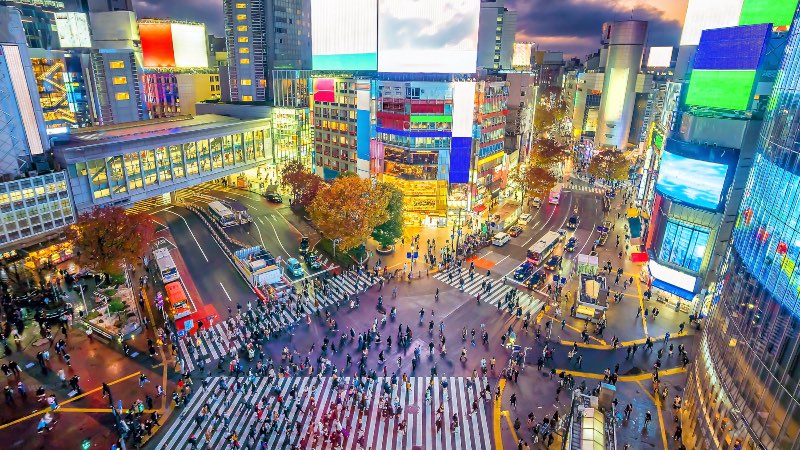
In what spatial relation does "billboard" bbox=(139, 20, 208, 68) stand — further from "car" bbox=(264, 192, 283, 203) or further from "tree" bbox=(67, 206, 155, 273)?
"tree" bbox=(67, 206, 155, 273)

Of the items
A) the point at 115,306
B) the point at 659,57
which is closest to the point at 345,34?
the point at 115,306

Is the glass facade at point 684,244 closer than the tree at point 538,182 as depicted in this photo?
Yes

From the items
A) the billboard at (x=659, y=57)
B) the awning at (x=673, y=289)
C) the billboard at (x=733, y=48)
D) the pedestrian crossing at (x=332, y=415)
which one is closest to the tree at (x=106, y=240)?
the pedestrian crossing at (x=332, y=415)

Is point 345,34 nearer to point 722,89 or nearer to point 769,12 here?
point 722,89

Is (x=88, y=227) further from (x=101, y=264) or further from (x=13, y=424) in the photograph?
(x=13, y=424)

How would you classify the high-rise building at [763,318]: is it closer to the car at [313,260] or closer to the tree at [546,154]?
the car at [313,260]

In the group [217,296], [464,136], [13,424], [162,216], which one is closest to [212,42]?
[162,216]
